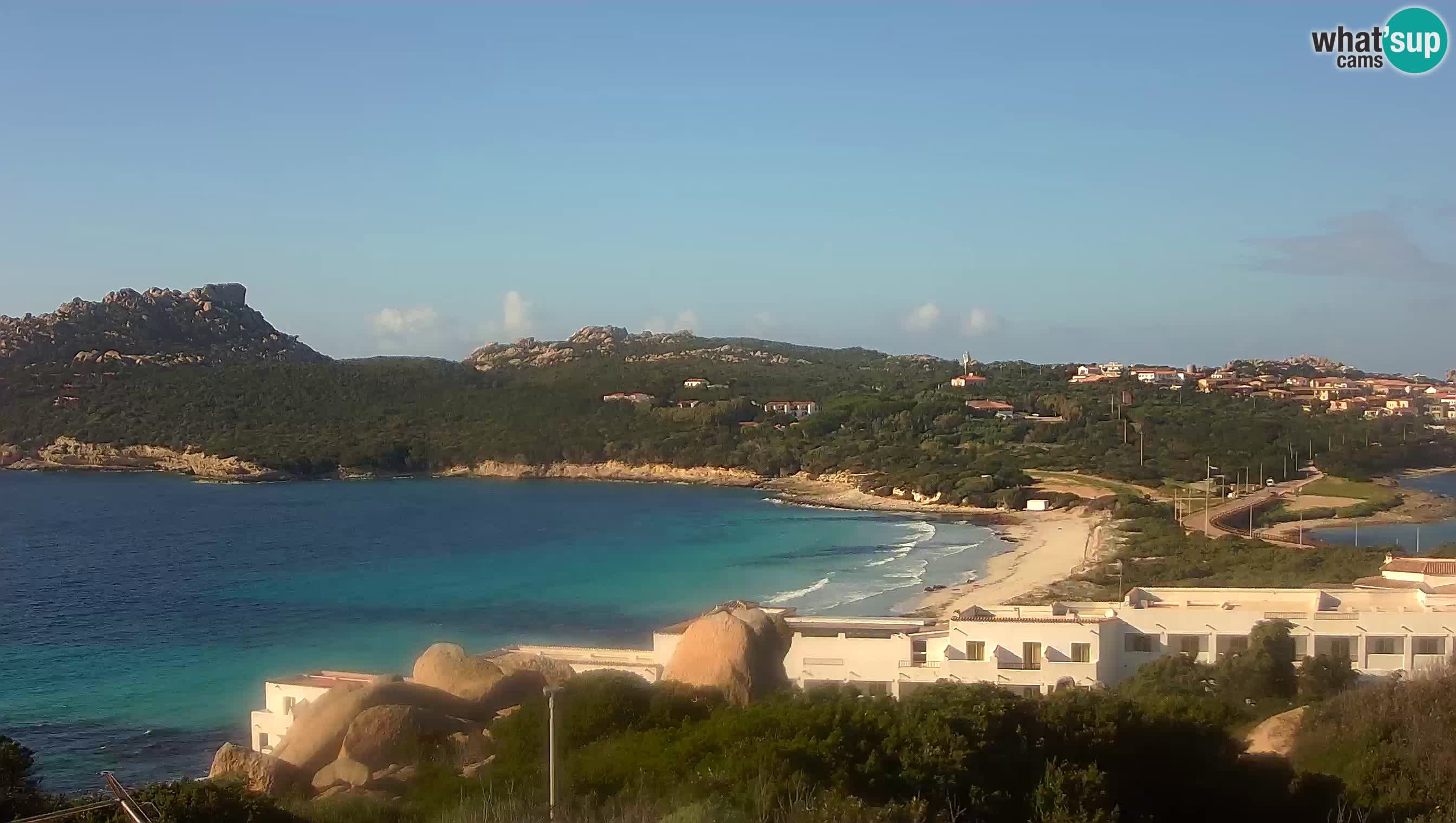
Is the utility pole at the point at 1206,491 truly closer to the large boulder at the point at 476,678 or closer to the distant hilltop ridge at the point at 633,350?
the large boulder at the point at 476,678

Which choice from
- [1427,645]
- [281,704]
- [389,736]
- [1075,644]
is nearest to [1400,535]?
[1427,645]

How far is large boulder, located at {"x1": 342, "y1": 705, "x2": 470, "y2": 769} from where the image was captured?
10680 millimetres

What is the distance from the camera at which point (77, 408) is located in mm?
84062

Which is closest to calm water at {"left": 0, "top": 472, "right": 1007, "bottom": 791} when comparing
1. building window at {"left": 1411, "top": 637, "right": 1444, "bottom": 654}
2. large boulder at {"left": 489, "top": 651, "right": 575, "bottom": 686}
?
large boulder at {"left": 489, "top": 651, "right": 575, "bottom": 686}

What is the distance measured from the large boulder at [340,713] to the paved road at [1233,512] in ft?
91.9

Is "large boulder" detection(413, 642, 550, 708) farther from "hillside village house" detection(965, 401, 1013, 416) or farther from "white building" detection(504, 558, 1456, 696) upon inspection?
"hillside village house" detection(965, 401, 1013, 416)

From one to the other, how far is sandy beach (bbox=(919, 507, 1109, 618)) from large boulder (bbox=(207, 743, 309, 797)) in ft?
58.7

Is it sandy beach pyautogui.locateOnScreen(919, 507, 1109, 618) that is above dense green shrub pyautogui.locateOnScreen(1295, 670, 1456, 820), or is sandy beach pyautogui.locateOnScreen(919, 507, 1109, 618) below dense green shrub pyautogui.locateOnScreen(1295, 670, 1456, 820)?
below

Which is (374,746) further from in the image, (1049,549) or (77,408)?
(77,408)

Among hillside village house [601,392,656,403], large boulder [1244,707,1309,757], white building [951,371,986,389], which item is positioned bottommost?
large boulder [1244,707,1309,757]

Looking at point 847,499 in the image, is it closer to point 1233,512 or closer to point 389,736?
point 1233,512

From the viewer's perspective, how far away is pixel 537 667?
13766mm

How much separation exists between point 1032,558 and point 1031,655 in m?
22.6

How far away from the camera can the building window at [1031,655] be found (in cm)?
1683
